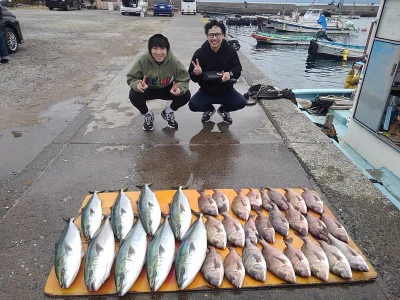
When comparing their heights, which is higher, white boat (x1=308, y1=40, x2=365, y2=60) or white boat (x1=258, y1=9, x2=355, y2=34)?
white boat (x1=258, y1=9, x2=355, y2=34)

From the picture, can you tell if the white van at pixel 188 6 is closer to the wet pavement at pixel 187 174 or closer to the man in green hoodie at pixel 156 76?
the wet pavement at pixel 187 174

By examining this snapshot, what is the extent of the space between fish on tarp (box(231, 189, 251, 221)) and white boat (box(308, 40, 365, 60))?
2785cm

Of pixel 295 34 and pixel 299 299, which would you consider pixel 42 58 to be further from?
pixel 295 34

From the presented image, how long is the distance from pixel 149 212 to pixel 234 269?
971mm

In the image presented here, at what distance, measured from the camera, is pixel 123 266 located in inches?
89.0

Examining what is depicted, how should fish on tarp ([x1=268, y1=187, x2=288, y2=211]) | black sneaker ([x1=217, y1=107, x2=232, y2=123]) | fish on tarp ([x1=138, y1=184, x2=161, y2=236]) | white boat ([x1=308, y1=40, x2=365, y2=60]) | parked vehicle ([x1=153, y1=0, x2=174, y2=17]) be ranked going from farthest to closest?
parked vehicle ([x1=153, y1=0, x2=174, y2=17])
white boat ([x1=308, y1=40, x2=365, y2=60])
black sneaker ([x1=217, y1=107, x2=232, y2=123])
fish on tarp ([x1=268, y1=187, x2=288, y2=211])
fish on tarp ([x1=138, y1=184, x2=161, y2=236])

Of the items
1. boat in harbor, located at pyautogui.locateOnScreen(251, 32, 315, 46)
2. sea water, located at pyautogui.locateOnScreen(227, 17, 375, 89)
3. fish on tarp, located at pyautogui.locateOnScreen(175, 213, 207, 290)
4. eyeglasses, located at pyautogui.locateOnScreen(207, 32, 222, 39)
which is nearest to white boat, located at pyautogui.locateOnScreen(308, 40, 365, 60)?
sea water, located at pyautogui.locateOnScreen(227, 17, 375, 89)

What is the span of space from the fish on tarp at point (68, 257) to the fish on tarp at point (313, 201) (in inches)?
88.3

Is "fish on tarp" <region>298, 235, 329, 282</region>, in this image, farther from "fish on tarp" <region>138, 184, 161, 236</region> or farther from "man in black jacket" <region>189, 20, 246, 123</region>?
"man in black jacket" <region>189, 20, 246, 123</region>

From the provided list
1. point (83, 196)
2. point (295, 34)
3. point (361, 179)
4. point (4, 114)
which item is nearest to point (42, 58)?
point (4, 114)

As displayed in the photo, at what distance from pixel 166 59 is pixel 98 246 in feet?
10.1

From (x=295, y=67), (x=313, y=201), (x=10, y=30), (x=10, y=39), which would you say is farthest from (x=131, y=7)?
(x=313, y=201)

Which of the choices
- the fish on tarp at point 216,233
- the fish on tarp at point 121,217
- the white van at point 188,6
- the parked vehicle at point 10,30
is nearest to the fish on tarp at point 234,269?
the fish on tarp at point 216,233

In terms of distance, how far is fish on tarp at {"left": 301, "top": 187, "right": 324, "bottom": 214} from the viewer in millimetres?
3027
